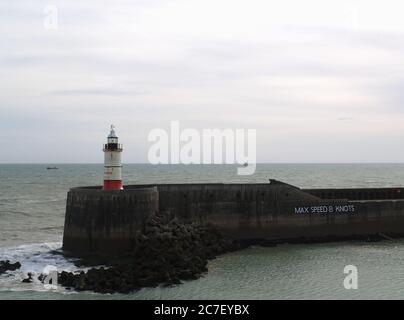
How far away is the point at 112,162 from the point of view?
23562 mm

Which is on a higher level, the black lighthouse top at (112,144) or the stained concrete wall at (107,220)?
the black lighthouse top at (112,144)

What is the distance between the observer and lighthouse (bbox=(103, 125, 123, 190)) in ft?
77.3

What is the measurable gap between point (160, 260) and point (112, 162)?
5.14 meters

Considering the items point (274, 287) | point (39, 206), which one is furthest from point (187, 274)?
point (39, 206)

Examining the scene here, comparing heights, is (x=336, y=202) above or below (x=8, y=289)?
above

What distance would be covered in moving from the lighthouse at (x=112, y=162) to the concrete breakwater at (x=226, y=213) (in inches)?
33.4

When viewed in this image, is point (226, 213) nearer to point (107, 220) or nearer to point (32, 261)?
point (107, 220)

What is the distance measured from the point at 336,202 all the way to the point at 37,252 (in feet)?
45.0

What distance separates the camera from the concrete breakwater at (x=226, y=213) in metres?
22.8

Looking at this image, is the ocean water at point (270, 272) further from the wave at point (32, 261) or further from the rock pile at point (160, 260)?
the rock pile at point (160, 260)

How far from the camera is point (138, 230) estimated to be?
23.0 m

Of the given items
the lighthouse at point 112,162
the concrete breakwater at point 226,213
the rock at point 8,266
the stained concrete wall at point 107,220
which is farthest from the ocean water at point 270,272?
the lighthouse at point 112,162
